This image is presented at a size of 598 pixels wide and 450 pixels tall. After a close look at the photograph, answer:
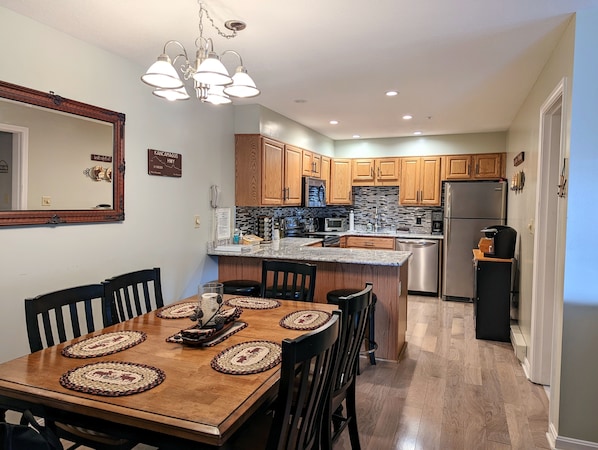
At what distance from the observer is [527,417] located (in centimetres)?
258

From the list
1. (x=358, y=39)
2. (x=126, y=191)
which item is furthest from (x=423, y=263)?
(x=126, y=191)

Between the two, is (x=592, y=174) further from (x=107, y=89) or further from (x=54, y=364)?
(x=107, y=89)

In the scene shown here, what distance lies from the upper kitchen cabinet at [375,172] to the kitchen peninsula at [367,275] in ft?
9.17

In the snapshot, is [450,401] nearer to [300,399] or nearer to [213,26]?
[300,399]

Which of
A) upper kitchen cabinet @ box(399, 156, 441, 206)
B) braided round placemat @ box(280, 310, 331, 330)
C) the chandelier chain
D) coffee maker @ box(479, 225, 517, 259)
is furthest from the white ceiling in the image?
upper kitchen cabinet @ box(399, 156, 441, 206)

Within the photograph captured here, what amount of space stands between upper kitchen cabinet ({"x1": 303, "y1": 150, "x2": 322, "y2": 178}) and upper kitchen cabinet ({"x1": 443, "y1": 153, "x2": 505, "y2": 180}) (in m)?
1.89

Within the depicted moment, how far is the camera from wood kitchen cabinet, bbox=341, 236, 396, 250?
6.13 meters

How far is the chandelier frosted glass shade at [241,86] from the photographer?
6.58 ft

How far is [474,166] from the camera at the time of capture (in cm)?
590

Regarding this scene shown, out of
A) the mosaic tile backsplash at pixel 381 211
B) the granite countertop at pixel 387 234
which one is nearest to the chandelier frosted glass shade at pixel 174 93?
the mosaic tile backsplash at pixel 381 211

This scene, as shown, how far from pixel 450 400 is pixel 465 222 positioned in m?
3.26

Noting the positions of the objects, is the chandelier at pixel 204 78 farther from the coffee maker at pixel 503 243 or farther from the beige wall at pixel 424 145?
the beige wall at pixel 424 145

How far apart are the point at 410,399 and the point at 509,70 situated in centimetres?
259

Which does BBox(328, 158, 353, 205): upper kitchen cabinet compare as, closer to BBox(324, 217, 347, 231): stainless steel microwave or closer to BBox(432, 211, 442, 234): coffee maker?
BBox(324, 217, 347, 231): stainless steel microwave
